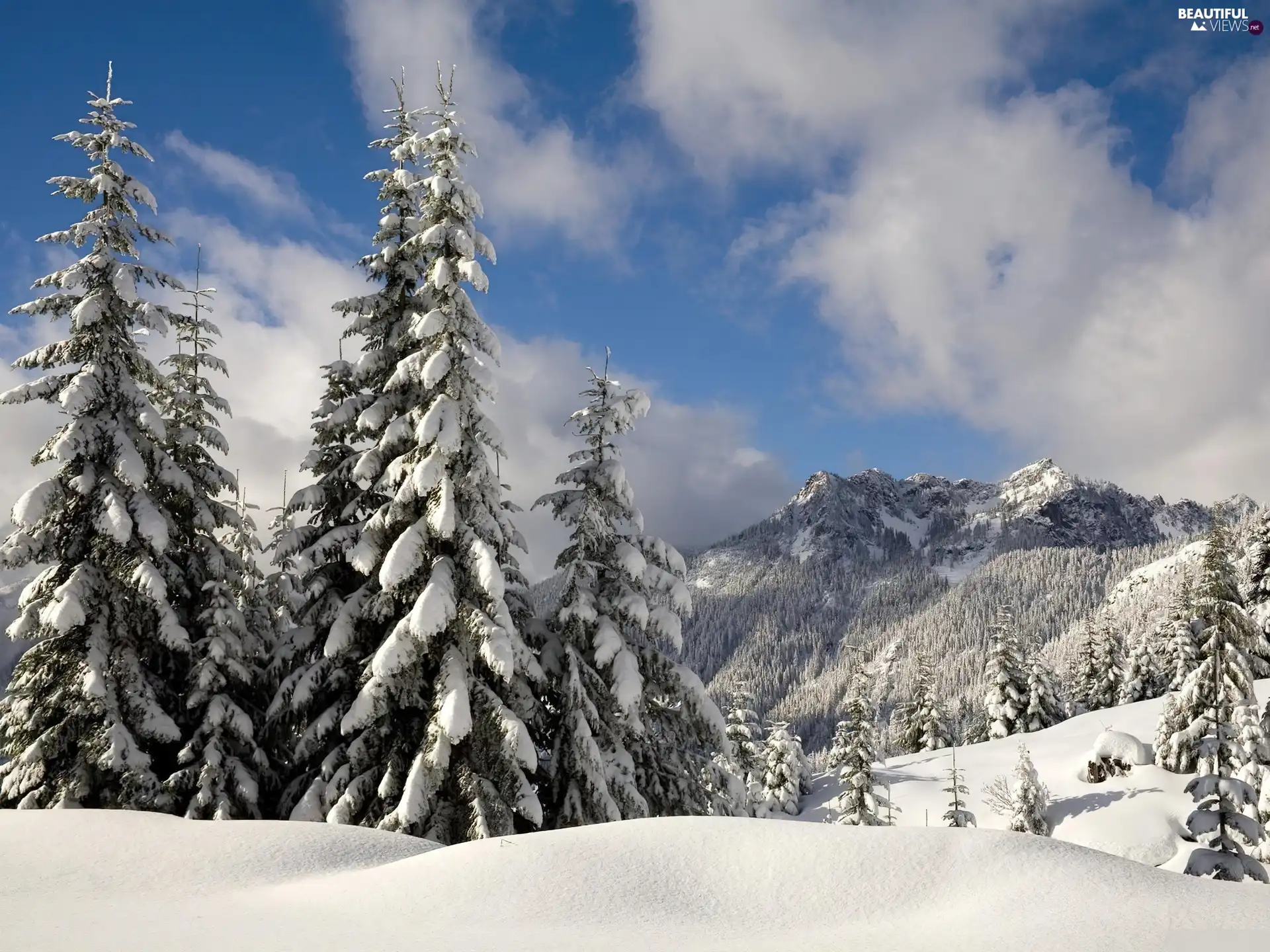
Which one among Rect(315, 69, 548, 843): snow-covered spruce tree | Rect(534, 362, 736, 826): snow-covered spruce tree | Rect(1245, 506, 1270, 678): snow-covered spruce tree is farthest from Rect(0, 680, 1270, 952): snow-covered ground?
Rect(1245, 506, 1270, 678): snow-covered spruce tree

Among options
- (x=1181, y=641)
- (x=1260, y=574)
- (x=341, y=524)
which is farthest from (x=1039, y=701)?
(x=341, y=524)

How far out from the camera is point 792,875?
705 centimetres

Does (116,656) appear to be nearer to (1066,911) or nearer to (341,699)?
(341,699)

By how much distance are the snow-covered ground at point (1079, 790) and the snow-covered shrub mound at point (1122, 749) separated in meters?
0.54

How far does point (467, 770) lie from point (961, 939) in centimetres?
952

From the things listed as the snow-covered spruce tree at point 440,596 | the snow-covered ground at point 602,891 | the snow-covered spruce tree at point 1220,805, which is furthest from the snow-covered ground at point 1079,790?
the snow-covered ground at point 602,891

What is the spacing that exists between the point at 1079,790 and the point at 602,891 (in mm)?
42407

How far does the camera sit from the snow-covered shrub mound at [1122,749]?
39531mm

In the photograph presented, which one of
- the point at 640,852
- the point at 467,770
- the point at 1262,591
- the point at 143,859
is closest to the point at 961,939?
the point at 640,852

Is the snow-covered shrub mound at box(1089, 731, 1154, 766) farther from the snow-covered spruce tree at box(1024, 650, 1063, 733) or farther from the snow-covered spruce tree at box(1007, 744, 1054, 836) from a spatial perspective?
the snow-covered spruce tree at box(1024, 650, 1063, 733)

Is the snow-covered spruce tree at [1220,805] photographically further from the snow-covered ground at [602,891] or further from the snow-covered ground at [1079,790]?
the snow-covered ground at [602,891]

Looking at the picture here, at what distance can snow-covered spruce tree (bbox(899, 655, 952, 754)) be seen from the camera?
183 ft

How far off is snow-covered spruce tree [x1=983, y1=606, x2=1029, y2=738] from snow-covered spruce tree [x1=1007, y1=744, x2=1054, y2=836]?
14.7 metres

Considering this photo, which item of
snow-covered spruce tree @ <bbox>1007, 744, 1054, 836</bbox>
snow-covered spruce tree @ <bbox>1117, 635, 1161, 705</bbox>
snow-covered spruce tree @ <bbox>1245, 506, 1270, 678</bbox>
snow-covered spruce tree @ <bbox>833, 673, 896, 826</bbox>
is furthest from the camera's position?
snow-covered spruce tree @ <bbox>1117, 635, 1161, 705</bbox>
